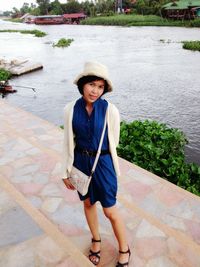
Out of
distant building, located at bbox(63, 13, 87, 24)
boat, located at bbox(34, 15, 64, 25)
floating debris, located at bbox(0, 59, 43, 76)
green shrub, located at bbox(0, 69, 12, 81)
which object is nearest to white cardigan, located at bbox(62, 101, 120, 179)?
green shrub, located at bbox(0, 69, 12, 81)

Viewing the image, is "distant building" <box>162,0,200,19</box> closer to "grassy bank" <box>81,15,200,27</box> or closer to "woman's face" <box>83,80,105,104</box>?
"grassy bank" <box>81,15,200,27</box>

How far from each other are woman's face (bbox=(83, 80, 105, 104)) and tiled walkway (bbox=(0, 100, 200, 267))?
1.69 metres

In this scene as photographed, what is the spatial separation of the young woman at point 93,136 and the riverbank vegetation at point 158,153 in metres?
2.92

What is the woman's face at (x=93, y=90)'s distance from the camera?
9.02ft

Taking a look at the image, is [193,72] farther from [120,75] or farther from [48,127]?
[48,127]

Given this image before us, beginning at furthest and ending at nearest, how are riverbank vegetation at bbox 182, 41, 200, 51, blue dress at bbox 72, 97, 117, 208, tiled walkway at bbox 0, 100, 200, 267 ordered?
1. riverbank vegetation at bbox 182, 41, 200, 51
2. tiled walkway at bbox 0, 100, 200, 267
3. blue dress at bbox 72, 97, 117, 208

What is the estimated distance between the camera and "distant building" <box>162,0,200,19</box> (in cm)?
5766

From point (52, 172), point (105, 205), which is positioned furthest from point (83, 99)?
point (52, 172)

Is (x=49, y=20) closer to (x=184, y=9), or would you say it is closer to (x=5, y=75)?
(x=184, y=9)

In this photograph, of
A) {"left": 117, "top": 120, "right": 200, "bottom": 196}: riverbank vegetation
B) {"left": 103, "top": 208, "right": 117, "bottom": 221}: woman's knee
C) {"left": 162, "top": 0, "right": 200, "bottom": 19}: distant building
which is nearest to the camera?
{"left": 103, "top": 208, "right": 117, "bottom": 221}: woman's knee

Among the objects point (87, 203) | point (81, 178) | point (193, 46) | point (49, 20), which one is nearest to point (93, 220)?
point (87, 203)

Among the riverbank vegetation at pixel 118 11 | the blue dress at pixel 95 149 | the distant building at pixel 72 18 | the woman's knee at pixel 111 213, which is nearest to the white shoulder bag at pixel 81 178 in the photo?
the blue dress at pixel 95 149

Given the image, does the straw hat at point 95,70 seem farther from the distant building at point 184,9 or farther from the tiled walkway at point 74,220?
the distant building at point 184,9

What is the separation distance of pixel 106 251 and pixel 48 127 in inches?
172
